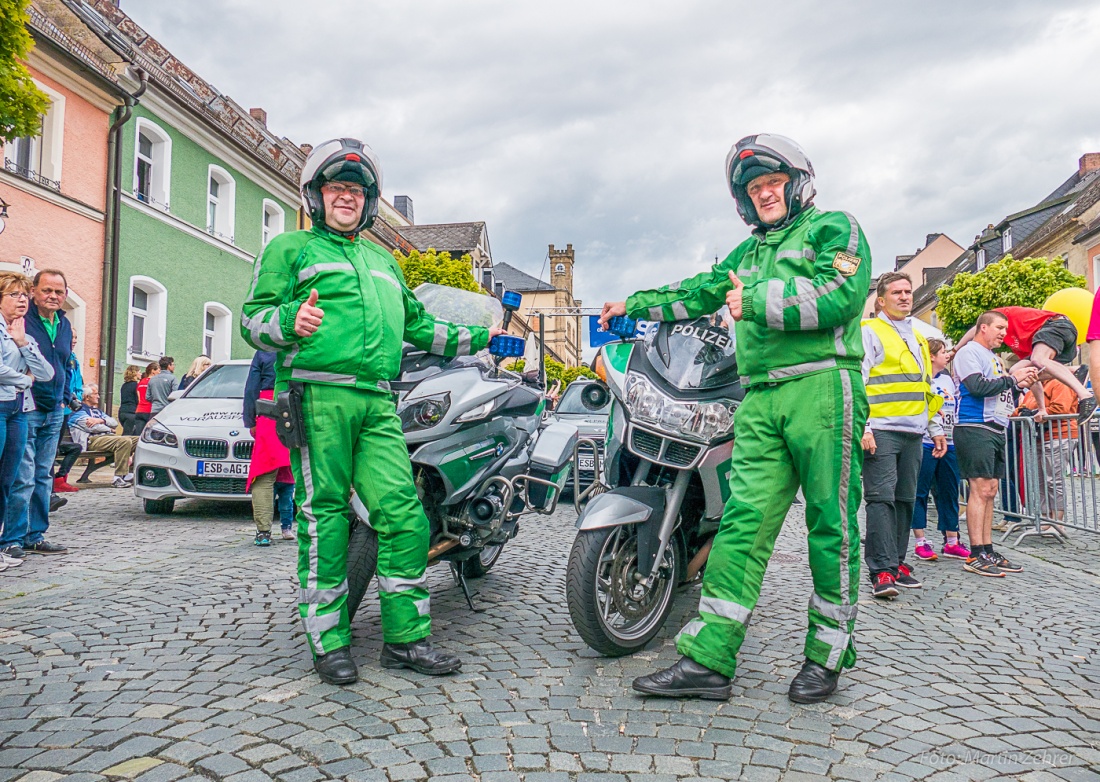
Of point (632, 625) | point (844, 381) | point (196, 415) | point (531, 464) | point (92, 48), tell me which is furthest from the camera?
point (92, 48)

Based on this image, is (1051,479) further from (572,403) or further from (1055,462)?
(572,403)

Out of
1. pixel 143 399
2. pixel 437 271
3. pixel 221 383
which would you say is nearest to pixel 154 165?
pixel 143 399

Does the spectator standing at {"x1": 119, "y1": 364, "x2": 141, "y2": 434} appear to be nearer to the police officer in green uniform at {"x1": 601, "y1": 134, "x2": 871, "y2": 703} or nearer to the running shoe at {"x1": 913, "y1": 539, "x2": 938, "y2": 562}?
the running shoe at {"x1": 913, "y1": 539, "x2": 938, "y2": 562}

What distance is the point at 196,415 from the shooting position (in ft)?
26.7

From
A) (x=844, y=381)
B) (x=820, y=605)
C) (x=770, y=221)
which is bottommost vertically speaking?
(x=820, y=605)

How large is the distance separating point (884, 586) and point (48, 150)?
638 inches

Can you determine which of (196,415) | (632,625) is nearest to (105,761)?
(632,625)

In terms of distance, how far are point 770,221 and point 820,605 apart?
1473 mm

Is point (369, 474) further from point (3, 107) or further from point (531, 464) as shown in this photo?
point (3, 107)

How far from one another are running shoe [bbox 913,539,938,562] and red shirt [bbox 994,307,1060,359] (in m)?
1.58

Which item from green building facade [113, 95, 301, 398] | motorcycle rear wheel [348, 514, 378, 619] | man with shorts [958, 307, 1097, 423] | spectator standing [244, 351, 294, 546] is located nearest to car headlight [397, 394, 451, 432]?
motorcycle rear wheel [348, 514, 378, 619]

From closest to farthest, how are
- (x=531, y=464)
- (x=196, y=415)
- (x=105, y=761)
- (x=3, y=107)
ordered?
(x=105, y=761), (x=531, y=464), (x=196, y=415), (x=3, y=107)

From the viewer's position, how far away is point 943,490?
23.2 feet

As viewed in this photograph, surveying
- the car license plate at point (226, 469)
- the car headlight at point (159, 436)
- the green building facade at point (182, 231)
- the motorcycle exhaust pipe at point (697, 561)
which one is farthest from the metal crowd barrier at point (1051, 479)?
the green building facade at point (182, 231)
